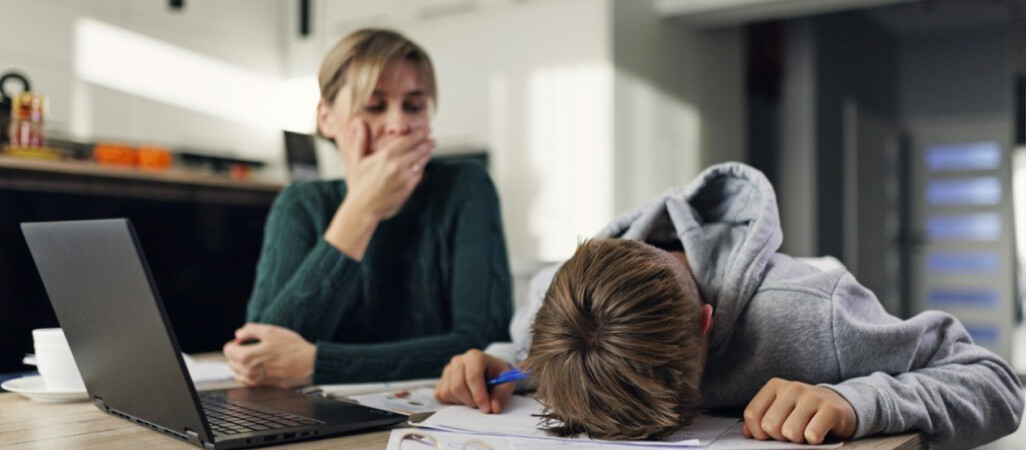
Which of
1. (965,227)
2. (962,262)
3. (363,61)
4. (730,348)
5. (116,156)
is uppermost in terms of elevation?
(363,61)

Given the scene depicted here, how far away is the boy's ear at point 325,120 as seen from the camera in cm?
151

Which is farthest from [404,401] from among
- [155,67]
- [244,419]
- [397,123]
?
[155,67]

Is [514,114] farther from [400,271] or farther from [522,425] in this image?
[522,425]

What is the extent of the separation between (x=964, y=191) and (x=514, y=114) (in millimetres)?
4071

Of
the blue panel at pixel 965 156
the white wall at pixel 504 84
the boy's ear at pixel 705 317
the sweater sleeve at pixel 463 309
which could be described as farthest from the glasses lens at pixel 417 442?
the blue panel at pixel 965 156

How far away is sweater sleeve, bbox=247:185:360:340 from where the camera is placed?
1294mm

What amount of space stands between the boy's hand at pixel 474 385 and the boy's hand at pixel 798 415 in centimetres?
A: 27

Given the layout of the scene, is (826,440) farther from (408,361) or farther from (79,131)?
(79,131)

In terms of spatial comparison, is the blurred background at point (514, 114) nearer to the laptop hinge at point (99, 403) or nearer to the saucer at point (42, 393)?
the saucer at point (42, 393)

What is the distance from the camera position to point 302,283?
130 centimetres

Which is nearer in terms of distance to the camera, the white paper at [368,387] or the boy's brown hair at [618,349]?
the boy's brown hair at [618,349]

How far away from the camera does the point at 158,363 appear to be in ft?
2.39

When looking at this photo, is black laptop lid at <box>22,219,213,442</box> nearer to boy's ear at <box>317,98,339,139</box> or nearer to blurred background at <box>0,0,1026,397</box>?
boy's ear at <box>317,98,339,139</box>

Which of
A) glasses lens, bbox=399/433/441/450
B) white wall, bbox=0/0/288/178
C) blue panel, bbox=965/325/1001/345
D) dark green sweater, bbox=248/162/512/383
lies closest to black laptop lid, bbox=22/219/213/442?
glasses lens, bbox=399/433/441/450
